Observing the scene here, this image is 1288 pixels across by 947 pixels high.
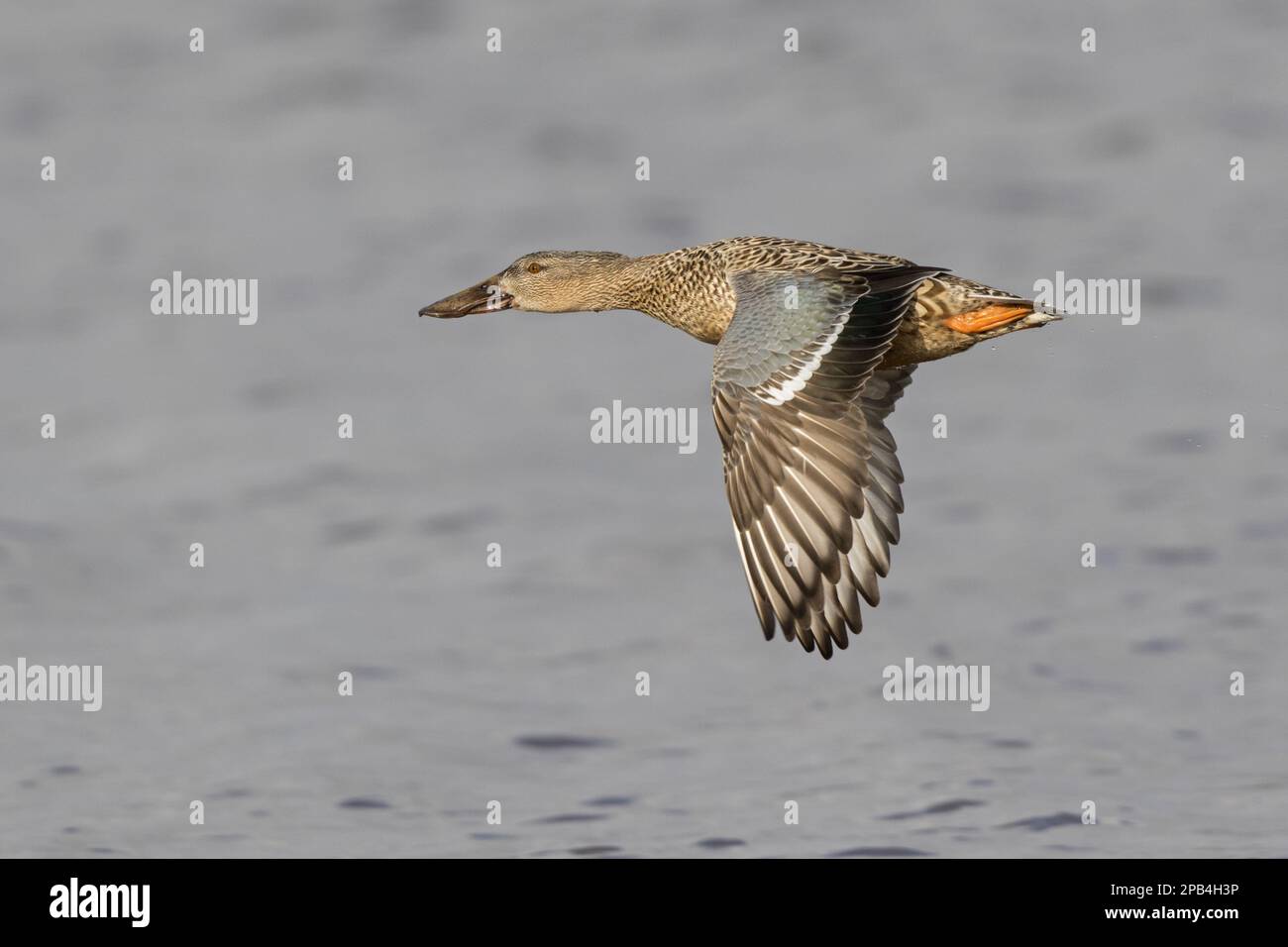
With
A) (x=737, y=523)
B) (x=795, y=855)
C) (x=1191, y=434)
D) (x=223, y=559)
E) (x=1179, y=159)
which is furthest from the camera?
(x=1179, y=159)

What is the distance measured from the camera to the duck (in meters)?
12.5

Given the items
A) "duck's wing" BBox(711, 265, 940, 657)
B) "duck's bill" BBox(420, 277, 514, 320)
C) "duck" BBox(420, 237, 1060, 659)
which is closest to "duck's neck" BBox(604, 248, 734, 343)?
"duck" BBox(420, 237, 1060, 659)

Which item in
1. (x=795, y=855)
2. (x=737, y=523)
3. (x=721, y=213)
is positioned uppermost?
(x=721, y=213)

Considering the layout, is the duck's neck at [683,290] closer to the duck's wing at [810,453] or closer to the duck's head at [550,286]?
the duck's head at [550,286]

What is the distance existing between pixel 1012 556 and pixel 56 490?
11.9 meters

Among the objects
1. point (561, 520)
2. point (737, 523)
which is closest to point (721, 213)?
point (561, 520)

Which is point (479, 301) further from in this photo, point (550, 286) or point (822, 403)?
point (822, 403)

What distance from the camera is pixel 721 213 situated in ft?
108

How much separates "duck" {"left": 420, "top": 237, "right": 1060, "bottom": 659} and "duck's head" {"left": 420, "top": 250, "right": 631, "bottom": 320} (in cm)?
133

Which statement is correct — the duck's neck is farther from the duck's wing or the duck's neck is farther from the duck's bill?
the duck's wing

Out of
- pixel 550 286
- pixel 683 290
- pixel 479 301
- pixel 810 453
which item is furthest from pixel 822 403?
pixel 479 301

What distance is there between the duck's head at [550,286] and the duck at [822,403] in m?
1.33

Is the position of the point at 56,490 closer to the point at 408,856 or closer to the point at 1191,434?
the point at 408,856

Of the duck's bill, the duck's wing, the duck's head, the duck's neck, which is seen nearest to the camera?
the duck's wing
